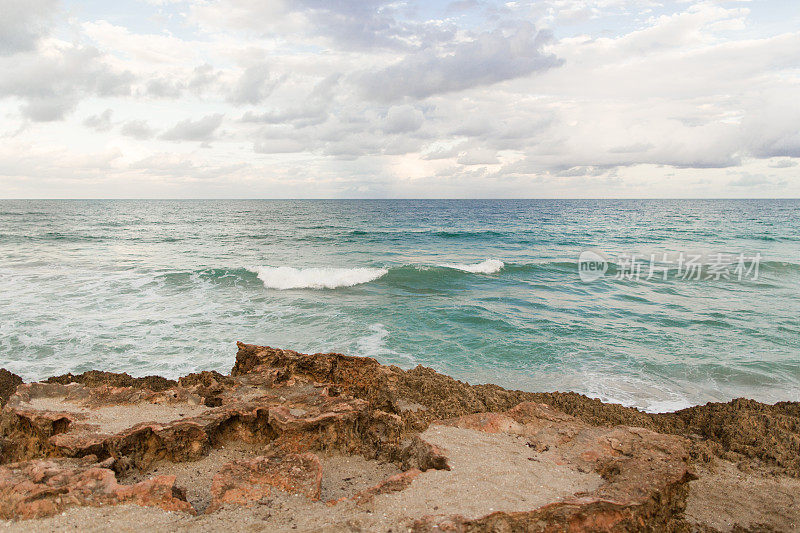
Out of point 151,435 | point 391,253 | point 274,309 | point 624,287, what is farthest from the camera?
point 391,253

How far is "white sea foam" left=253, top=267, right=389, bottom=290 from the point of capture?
18159 mm

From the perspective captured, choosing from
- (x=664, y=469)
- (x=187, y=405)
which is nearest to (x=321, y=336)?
(x=187, y=405)

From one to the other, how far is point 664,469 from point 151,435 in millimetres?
5414

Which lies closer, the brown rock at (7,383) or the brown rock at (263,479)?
the brown rock at (263,479)

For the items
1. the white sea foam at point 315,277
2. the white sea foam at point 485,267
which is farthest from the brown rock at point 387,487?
the white sea foam at point 485,267

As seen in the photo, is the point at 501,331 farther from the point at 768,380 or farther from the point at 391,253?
the point at 391,253

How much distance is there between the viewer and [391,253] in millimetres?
28422

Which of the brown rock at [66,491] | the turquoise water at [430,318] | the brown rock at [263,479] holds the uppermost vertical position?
the brown rock at [66,491]

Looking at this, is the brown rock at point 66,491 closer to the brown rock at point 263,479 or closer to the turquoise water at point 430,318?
the brown rock at point 263,479

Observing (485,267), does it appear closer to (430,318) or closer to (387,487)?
(430,318)

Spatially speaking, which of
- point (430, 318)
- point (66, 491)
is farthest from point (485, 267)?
point (66, 491)

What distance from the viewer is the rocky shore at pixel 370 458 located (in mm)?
3471

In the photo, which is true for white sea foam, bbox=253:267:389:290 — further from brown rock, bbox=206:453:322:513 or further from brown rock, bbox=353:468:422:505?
brown rock, bbox=353:468:422:505

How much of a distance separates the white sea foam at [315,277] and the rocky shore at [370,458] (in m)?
11.7
